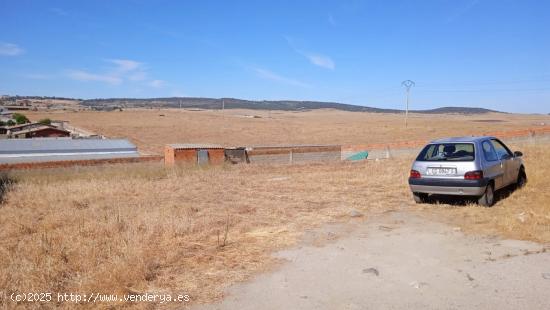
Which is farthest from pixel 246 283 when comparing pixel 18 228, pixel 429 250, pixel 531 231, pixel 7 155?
pixel 7 155

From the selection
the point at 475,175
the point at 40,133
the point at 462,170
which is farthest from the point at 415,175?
the point at 40,133

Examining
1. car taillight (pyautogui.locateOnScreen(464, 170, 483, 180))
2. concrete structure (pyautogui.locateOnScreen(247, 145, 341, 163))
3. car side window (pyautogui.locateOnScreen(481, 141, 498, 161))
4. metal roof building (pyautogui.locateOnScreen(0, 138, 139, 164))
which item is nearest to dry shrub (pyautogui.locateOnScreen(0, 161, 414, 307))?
car taillight (pyautogui.locateOnScreen(464, 170, 483, 180))

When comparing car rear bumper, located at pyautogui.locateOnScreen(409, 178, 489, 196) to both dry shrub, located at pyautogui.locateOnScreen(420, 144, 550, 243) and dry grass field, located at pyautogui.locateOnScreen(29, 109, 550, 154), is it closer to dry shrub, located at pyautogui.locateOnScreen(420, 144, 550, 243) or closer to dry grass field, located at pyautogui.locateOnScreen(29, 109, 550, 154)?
dry shrub, located at pyautogui.locateOnScreen(420, 144, 550, 243)

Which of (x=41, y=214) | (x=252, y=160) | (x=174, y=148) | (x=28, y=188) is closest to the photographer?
(x=41, y=214)

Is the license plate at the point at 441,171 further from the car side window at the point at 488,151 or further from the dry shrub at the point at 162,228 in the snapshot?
the dry shrub at the point at 162,228

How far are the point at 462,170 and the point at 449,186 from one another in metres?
0.41

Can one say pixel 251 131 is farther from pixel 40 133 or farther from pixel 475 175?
pixel 475 175

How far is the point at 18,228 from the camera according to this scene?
318 inches

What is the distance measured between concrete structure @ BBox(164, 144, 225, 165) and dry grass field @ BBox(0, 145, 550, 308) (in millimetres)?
14679

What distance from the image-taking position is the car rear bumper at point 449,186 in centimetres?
861

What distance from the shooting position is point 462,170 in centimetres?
877

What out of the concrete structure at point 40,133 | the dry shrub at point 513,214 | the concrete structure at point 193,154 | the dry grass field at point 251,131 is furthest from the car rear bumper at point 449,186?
the concrete structure at point 40,133

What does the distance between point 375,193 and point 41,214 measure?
315 inches

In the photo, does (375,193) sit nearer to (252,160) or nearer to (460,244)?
(460,244)
